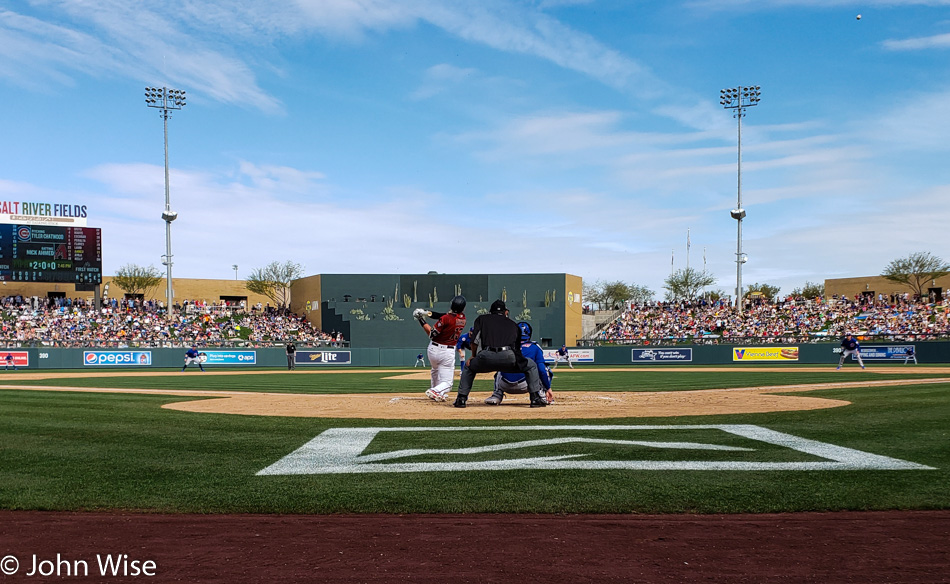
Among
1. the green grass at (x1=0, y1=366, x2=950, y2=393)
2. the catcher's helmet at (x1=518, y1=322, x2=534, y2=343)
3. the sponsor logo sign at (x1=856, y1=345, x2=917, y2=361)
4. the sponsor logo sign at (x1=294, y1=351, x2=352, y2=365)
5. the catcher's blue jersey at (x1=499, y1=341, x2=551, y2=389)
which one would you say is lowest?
the sponsor logo sign at (x1=294, y1=351, x2=352, y2=365)

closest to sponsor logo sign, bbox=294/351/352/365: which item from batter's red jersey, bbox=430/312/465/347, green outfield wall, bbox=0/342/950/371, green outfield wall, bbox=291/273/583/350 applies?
green outfield wall, bbox=0/342/950/371

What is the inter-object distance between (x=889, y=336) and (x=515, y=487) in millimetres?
41609

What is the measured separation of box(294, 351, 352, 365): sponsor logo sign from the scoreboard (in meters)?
17.5

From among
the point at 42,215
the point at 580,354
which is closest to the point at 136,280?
the point at 42,215

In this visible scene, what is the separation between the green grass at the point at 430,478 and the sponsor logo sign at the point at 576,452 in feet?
0.22

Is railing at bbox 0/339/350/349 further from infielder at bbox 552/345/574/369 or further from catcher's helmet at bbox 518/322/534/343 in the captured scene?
catcher's helmet at bbox 518/322/534/343

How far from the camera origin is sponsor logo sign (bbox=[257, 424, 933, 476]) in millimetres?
6027

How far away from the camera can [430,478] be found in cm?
559

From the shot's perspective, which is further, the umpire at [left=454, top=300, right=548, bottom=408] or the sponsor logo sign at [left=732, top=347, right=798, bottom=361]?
the sponsor logo sign at [left=732, top=347, right=798, bottom=361]

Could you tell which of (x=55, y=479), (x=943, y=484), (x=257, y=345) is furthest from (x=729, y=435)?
(x=257, y=345)

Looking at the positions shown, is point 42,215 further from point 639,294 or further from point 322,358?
point 639,294

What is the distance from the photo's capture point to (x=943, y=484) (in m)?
5.16

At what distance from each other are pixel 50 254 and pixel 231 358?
635 inches

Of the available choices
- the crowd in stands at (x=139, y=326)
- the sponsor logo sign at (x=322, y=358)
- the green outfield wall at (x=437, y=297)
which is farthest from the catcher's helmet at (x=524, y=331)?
the green outfield wall at (x=437, y=297)
